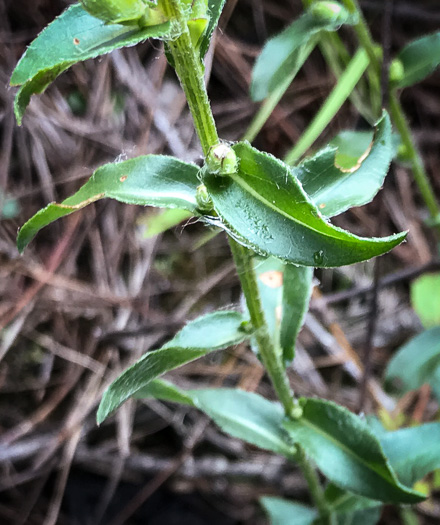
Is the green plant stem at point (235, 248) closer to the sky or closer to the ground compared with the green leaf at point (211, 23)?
closer to the ground

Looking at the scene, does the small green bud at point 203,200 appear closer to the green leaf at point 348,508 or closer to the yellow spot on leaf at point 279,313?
the yellow spot on leaf at point 279,313

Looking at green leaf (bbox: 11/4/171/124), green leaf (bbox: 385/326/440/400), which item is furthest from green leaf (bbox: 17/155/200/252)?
green leaf (bbox: 385/326/440/400)

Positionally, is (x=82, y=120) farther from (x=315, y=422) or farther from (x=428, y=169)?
(x=315, y=422)

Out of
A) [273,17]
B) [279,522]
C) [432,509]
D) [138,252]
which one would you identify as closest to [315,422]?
[279,522]

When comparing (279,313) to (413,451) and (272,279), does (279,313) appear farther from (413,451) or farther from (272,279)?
(413,451)

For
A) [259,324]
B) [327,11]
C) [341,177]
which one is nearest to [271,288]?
[259,324]

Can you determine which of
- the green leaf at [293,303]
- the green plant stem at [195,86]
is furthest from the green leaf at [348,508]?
the green plant stem at [195,86]

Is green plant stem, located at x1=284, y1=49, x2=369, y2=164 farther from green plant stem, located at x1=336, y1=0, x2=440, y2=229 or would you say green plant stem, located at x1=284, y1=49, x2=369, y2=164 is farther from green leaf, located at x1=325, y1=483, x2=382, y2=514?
green leaf, located at x1=325, y1=483, x2=382, y2=514
